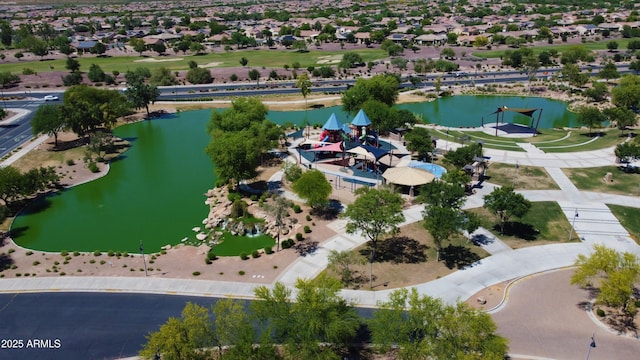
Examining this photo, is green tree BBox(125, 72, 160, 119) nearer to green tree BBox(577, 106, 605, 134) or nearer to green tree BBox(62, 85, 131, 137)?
green tree BBox(62, 85, 131, 137)

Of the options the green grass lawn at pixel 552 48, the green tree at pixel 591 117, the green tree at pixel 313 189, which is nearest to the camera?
the green tree at pixel 313 189

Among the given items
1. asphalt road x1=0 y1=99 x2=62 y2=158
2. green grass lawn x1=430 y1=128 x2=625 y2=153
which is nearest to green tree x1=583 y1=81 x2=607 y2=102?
green grass lawn x1=430 y1=128 x2=625 y2=153

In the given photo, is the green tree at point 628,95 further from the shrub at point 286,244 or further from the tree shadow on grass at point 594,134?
the shrub at point 286,244

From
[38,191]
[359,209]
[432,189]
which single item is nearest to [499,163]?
[432,189]

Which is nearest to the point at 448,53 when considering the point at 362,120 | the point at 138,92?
the point at 362,120

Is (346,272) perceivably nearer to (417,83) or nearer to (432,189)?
(432,189)

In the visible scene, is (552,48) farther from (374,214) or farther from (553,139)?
(374,214)

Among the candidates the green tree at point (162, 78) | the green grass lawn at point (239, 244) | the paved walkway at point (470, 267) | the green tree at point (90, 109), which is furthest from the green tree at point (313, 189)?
the green tree at point (162, 78)
